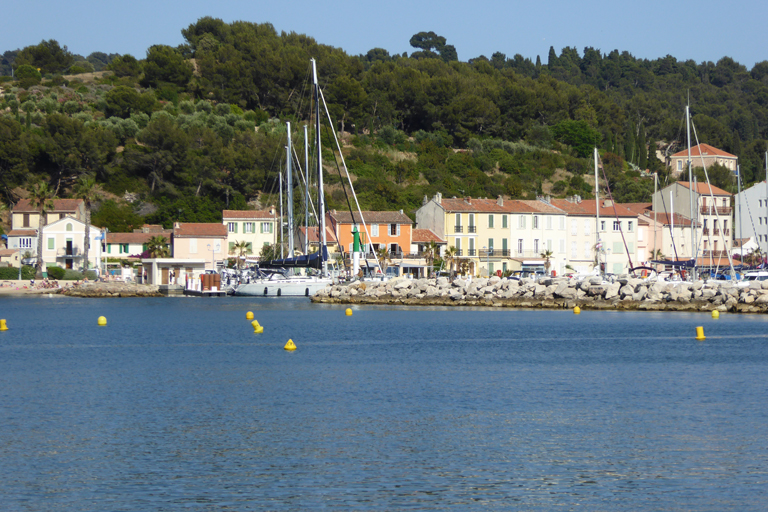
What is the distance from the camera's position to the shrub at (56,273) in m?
79.4

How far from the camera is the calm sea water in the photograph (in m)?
14.3

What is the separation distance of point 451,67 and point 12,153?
73.7m

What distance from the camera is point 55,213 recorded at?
271 ft

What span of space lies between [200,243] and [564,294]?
36.9 m

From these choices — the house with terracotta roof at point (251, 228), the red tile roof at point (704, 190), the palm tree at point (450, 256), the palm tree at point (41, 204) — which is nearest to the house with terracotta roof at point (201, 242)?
the house with terracotta roof at point (251, 228)

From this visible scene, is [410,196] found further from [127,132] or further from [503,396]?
[503,396]

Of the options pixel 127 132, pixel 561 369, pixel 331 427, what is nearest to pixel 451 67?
pixel 127 132

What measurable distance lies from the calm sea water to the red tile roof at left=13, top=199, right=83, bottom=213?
4785 cm

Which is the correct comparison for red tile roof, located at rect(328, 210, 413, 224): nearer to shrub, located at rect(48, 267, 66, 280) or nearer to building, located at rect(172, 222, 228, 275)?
building, located at rect(172, 222, 228, 275)

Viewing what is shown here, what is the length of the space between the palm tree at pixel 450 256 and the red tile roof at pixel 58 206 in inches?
1420

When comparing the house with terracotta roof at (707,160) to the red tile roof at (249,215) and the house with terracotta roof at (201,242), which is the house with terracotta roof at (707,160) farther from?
the house with terracotta roof at (201,242)

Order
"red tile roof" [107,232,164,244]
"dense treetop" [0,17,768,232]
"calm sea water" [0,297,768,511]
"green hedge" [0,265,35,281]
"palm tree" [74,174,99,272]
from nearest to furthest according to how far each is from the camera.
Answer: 1. "calm sea water" [0,297,768,511]
2. "palm tree" [74,174,99,272]
3. "green hedge" [0,265,35,281]
4. "red tile roof" [107,232,164,244]
5. "dense treetop" [0,17,768,232]

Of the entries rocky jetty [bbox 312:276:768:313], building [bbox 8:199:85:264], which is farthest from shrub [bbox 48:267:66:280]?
rocky jetty [bbox 312:276:768:313]

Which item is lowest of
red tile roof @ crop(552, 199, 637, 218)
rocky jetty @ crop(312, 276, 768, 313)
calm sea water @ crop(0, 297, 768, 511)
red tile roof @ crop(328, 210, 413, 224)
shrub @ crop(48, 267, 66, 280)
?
calm sea water @ crop(0, 297, 768, 511)
